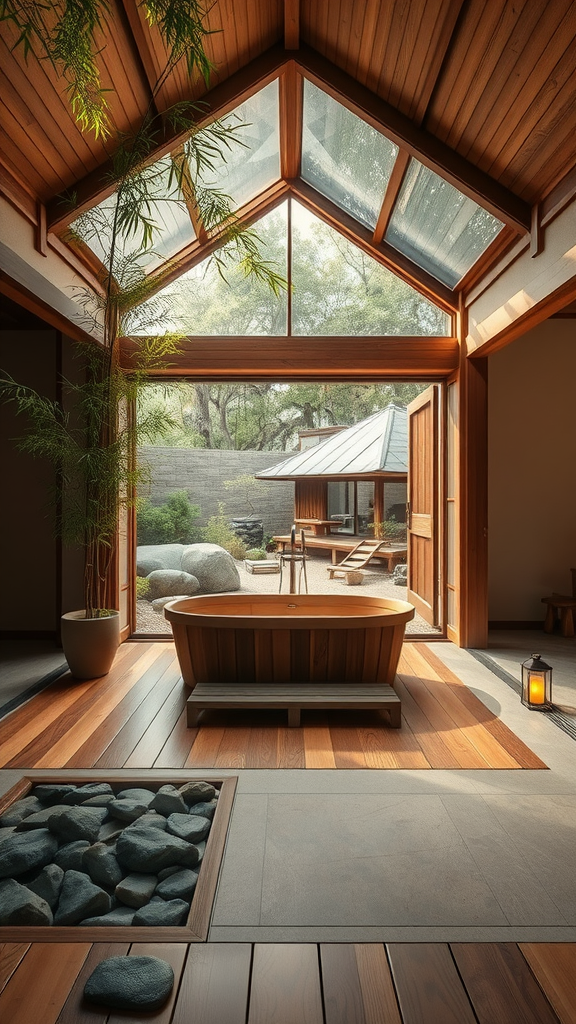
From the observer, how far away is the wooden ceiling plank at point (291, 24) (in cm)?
386

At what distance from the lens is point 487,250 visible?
4.58m

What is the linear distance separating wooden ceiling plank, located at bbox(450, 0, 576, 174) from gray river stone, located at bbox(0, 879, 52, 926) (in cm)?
383

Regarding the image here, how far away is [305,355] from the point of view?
532cm

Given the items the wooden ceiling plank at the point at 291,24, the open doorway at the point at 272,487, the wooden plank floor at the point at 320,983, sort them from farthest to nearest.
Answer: the open doorway at the point at 272,487 < the wooden ceiling plank at the point at 291,24 < the wooden plank floor at the point at 320,983

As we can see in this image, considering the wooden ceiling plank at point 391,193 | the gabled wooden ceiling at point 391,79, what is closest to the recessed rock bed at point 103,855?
the gabled wooden ceiling at point 391,79

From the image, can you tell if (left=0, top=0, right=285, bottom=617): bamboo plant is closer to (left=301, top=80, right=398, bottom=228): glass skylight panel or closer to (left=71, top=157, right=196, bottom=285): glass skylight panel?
(left=71, top=157, right=196, bottom=285): glass skylight panel

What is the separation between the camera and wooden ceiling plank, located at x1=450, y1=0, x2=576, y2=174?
2916 millimetres

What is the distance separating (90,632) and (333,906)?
2.84 metres

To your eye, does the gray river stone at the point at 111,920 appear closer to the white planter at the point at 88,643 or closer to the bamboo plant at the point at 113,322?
the white planter at the point at 88,643

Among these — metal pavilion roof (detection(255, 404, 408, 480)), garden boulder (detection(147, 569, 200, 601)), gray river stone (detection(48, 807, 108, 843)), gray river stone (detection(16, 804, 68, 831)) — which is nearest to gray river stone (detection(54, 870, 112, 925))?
gray river stone (detection(48, 807, 108, 843))

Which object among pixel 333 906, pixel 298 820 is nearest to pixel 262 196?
pixel 298 820

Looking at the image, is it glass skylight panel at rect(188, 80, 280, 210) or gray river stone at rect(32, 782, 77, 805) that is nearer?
gray river stone at rect(32, 782, 77, 805)

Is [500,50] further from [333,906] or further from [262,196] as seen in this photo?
[333,906]

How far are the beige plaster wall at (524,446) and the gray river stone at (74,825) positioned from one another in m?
4.54
